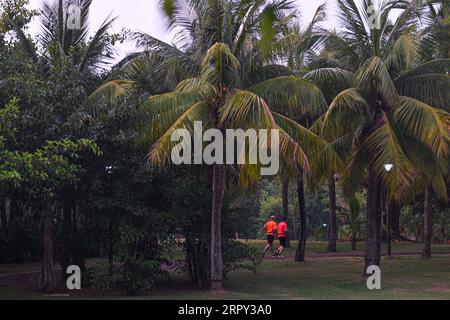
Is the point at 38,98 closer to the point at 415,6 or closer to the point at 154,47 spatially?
the point at 154,47

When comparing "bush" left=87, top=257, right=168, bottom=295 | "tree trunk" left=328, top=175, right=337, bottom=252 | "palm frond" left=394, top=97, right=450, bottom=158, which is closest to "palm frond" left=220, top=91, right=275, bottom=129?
"bush" left=87, top=257, right=168, bottom=295

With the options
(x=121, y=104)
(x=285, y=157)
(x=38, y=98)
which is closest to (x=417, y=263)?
(x=285, y=157)

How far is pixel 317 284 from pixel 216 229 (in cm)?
340

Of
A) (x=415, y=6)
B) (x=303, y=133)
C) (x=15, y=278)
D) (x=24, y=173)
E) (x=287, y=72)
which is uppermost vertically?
(x=415, y=6)

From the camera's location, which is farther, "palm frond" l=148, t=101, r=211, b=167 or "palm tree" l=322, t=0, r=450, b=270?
"palm tree" l=322, t=0, r=450, b=270

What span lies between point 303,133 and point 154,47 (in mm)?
4470

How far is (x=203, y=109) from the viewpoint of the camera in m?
14.5

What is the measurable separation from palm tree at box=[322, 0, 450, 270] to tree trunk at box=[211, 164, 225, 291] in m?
2.98

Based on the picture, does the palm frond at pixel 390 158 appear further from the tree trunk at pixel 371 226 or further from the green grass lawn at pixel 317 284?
the green grass lawn at pixel 317 284

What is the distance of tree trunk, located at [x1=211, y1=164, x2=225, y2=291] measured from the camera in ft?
49.4

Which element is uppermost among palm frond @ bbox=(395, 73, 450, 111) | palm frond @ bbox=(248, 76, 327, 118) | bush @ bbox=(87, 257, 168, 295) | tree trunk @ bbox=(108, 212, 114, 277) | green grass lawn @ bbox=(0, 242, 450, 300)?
palm frond @ bbox=(395, 73, 450, 111)

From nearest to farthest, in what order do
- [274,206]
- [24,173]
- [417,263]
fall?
[24,173] < [417,263] < [274,206]

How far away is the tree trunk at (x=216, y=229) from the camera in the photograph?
1505 centimetres

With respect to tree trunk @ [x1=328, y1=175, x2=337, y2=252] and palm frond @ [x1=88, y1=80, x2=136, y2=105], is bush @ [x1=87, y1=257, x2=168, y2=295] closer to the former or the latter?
palm frond @ [x1=88, y1=80, x2=136, y2=105]
